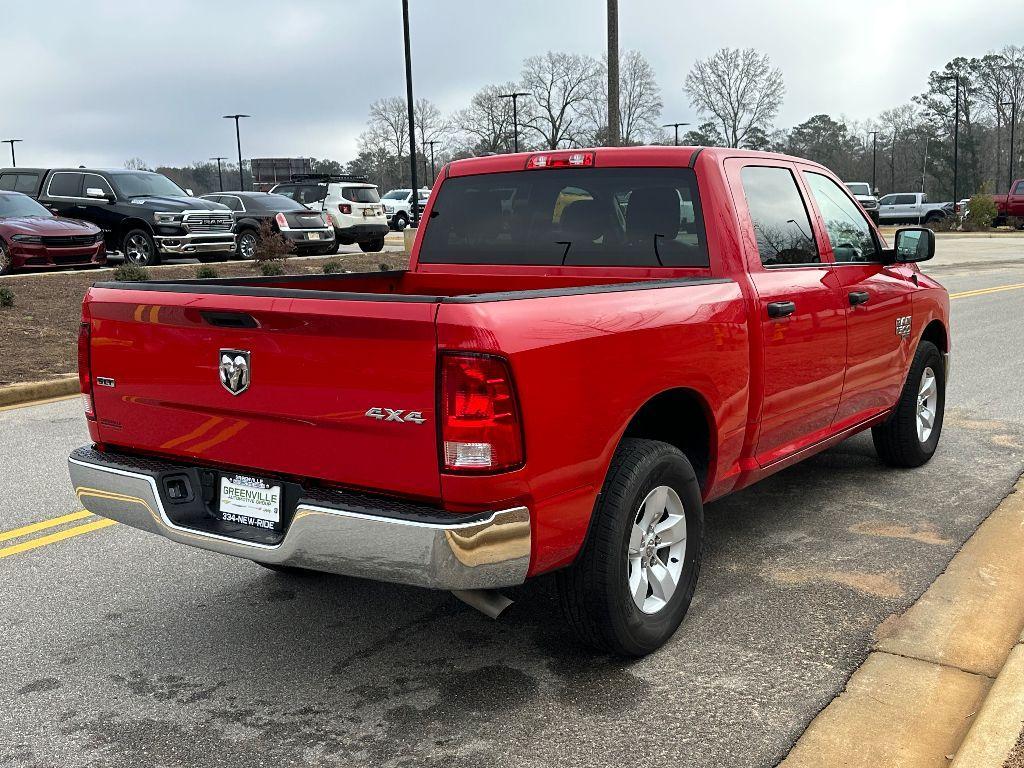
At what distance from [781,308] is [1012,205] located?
46.0m

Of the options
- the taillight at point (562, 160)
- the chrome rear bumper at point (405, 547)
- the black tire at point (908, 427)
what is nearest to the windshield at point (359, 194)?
the black tire at point (908, 427)

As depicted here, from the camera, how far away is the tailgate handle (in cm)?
334

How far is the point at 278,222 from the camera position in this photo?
75.4ft

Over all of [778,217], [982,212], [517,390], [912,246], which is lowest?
[517,390]

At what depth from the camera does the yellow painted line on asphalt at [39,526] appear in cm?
533

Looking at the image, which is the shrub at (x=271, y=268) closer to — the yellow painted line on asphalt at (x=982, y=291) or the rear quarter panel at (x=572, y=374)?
the yellow painted line on asphalt at (x=982, y=291)

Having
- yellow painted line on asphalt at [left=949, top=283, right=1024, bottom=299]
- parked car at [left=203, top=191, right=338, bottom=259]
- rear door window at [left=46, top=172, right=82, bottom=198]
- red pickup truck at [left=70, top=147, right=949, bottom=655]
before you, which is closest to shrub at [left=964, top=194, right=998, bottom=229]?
yellow painted line on asphalt at [left=949, top=283, right=1024, bottom=299]

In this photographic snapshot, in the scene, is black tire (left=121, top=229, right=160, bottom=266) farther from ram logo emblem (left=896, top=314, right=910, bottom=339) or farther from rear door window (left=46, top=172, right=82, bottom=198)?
ram logo emblem (left=896, top=314, right=910, bottom=339)

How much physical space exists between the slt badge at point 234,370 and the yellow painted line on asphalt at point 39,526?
2.32m

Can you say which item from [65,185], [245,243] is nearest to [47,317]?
[65,185]

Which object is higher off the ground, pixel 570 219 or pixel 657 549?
pixel 570 219

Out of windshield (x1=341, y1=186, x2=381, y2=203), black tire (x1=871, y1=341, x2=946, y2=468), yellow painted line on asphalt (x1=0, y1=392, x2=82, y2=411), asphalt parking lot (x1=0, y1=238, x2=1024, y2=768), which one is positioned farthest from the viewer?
windshield (x1=341, y1=186, x2=381, y2=203)

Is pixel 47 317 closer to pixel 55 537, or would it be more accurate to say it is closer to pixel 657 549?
pixel 55 537

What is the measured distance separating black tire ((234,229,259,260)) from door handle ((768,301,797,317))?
19499 mm
